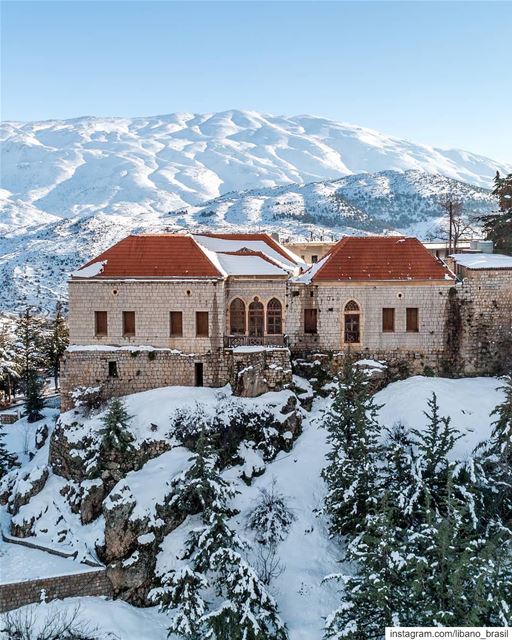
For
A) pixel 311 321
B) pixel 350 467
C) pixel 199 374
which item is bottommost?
pixel 350 467

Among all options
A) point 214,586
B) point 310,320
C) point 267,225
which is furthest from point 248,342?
point 267,225

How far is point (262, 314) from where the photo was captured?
33.6 meters

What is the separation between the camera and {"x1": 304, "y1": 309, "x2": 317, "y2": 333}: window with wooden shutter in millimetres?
33906

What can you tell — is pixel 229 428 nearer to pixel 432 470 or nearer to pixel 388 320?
pixel 432 470

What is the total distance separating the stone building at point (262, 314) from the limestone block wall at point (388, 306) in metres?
0.06

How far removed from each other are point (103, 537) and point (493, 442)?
57.3ft

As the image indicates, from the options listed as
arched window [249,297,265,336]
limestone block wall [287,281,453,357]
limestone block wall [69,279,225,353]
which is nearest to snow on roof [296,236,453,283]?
limestone block wall [287,281,453,357]

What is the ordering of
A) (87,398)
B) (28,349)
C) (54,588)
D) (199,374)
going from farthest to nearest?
(28,349) < (199,374) < (87,398) < (54,588)

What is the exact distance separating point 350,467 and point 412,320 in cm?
1252

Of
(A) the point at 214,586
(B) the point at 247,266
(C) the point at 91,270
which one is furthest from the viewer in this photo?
(B) the point at 247,266

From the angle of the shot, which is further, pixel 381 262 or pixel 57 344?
pixel 57 344

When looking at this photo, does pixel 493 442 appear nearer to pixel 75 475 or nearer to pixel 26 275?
pixel 75 475

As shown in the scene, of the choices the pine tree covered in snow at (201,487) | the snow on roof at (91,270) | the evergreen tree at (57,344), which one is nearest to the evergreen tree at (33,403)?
the evergreen tree at (57,344)

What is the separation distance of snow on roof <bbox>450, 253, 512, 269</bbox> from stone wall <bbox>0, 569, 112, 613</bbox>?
81.5ft
